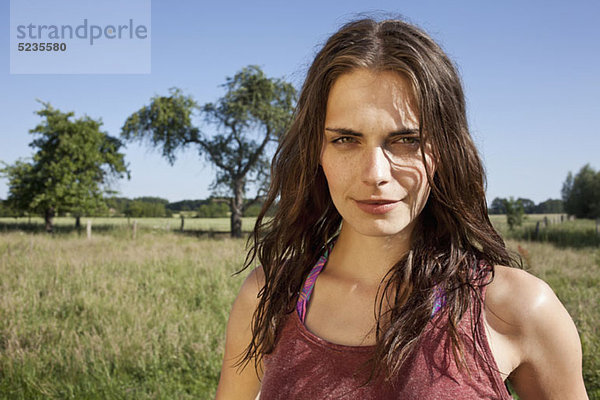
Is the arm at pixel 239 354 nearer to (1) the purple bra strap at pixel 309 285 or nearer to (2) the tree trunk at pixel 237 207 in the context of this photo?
(1) the purple bra strap at pixel 309 285

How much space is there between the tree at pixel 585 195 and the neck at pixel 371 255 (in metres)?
41.7

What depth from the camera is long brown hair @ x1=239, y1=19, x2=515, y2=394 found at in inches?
51.8

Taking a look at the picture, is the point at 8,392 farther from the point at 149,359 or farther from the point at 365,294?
the point at 365,294

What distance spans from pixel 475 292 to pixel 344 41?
0.83 m

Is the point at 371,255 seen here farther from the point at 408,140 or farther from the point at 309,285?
the point at 408,140

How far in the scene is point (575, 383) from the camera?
1.25 m

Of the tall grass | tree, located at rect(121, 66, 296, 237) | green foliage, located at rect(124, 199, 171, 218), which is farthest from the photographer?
green foliage, located at rect(124, 199, 171, 218)

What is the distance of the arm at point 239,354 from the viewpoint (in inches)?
63.2

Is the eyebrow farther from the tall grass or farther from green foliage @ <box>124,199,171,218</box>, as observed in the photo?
green foliage @ <box>124,199,171,218</box>

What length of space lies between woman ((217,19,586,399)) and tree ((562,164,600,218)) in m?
41.7

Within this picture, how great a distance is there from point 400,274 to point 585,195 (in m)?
46.3

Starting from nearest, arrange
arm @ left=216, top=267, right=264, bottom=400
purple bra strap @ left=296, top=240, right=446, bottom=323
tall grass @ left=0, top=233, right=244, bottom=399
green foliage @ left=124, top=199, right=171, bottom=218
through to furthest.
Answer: purple bra strap @ left=296, top=240, right=446, bottom=323
arm @ left=216, top=267, right=264, bottom=400
tall grass @ left=0, top=233, right=244, bottom=399
green foliage @ left=124, top=199, right=171, bottom=218

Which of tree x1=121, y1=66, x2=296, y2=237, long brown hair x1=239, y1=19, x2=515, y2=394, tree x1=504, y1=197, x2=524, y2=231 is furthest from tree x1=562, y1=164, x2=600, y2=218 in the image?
long brown hair x1=239, y1=19, x2=515, y2=394

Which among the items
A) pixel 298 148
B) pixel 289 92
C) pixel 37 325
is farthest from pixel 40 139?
pixel 298 148
